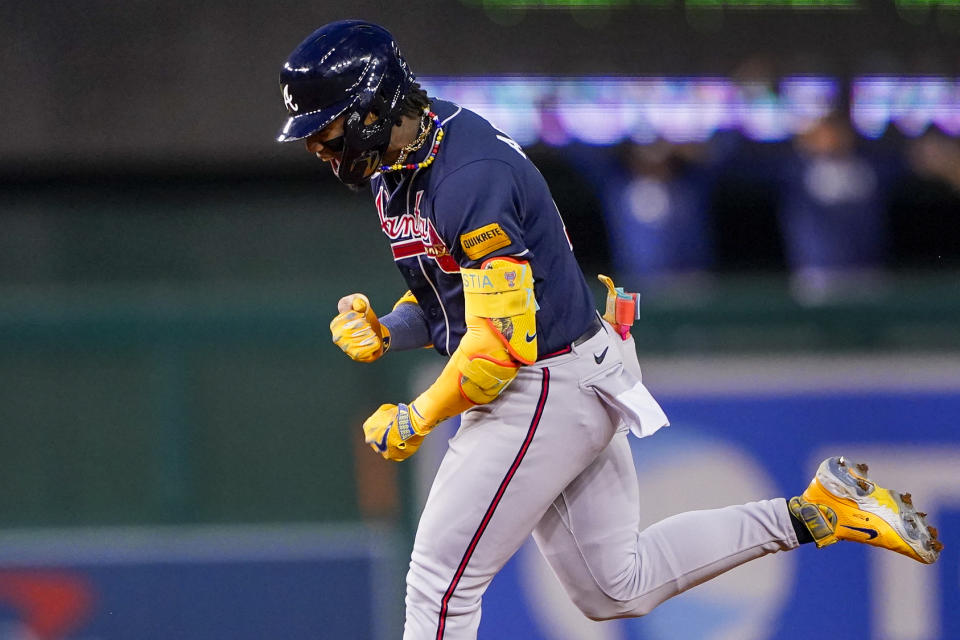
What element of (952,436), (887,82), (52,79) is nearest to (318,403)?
(952,436)

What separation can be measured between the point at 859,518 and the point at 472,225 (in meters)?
1.16

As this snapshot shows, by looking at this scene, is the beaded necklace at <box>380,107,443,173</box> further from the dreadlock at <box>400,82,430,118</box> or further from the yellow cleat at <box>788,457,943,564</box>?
the yellow cleat at <box>788,457,943,564</box>

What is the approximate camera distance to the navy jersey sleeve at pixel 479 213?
2484mm

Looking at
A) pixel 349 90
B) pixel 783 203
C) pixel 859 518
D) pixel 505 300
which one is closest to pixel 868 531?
pixel 859 518

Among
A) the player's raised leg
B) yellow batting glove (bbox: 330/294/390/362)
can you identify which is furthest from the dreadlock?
the player's raised leg

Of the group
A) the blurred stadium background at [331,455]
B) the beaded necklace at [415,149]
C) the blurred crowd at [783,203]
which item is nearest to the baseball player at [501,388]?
the beaded necklace at [415,149]

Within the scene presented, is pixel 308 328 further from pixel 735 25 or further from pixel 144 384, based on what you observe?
pixel 735 25

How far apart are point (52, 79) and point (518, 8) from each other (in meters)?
2.34

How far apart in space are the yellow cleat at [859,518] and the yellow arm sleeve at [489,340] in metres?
0.82

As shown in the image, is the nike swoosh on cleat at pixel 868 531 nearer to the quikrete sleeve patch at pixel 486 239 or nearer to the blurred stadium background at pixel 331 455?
the blurred stadium background at pixel 331 455

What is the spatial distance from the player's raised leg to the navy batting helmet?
88cm

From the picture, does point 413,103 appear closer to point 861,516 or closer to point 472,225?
point 472,225

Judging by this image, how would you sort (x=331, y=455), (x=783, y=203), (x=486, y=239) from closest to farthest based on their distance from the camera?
(x=486, y=239) → (x=331, y=455) → (x=783, y=203)

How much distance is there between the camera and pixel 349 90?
8.39ft
